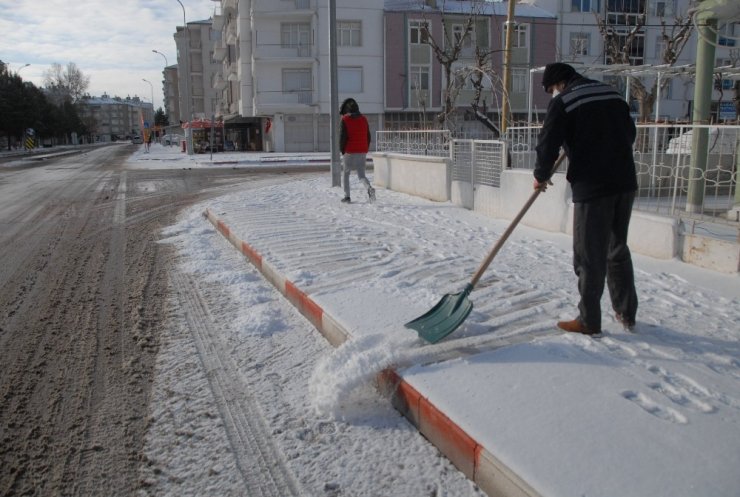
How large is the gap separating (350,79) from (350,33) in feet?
10.1

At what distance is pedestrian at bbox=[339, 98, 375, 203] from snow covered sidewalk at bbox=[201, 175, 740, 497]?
411 cm

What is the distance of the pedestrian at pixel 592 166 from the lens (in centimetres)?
378

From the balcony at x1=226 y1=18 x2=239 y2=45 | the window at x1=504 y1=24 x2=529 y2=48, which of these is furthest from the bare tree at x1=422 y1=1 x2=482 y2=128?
the balcony at x1=226 y1=18 x2=239 y2=45

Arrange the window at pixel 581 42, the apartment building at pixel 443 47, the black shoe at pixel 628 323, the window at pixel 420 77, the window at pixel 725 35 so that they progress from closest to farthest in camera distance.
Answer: the black shoe at pixel 628 323, the window at pixel 725 35, the apartment building at pixel 443 47, the window at pixel 420 77, the window at pixel 581 42

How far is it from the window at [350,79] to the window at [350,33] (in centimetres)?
164

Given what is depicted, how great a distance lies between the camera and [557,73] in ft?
13.2

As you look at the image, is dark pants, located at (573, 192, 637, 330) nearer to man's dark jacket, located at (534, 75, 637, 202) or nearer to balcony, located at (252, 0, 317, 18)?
man's dark jacket, located at (534, 75, 637, 202)

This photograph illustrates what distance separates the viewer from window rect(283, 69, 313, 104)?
42.1 metres

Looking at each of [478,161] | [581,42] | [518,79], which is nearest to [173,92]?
[518,79]

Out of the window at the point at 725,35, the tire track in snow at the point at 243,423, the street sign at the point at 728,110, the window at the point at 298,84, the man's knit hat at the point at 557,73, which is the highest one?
the window at the point at 298,84

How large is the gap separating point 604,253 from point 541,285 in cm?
150

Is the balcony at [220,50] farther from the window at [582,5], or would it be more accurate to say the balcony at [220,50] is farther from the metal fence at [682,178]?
the metal fence at [682,178]

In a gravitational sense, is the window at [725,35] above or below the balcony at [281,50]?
below

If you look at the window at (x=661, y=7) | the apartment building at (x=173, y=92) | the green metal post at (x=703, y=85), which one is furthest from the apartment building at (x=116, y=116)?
the green metal post at (x=703, y=85)
